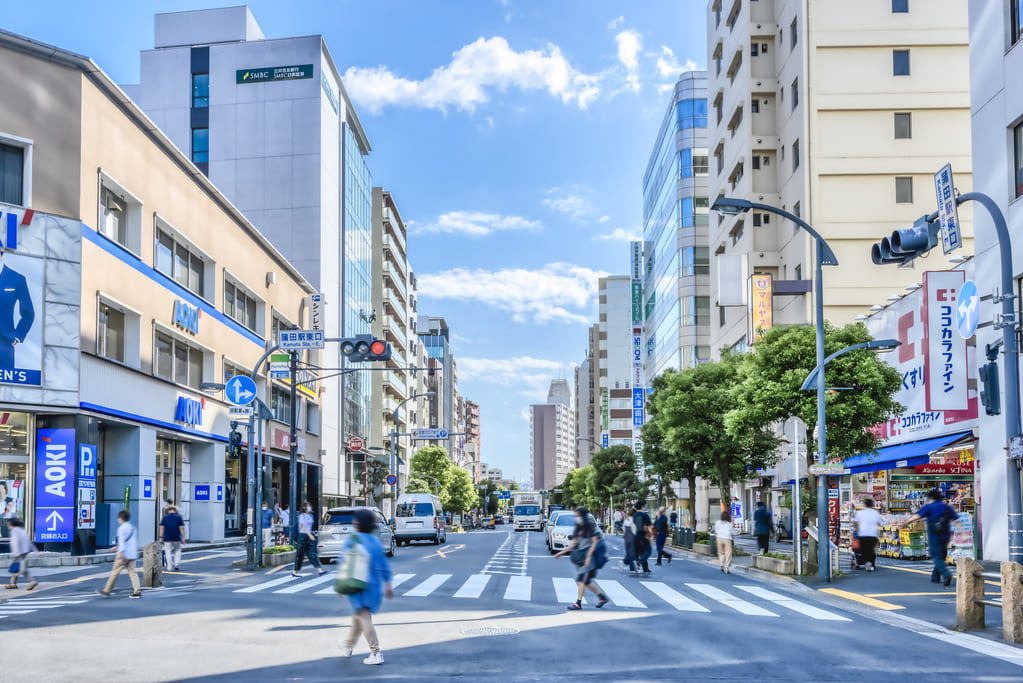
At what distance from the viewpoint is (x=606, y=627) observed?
14109 mm

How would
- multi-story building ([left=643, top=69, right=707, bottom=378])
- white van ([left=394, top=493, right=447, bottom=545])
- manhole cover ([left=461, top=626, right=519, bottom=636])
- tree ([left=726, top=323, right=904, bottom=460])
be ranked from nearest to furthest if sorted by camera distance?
1. manhole cover ([left=461, top=626, right=519, bottom=636])
2. tree ([left=726, top=323, right=904, bottom=460])
3. white van ([left=394, top=493, right=447, bottom=545])
4. multi-story building ([left=643, top=69, right=707, bottom=378])

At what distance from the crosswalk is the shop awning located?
28.6 feet

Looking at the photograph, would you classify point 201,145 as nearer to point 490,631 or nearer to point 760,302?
point 760,302

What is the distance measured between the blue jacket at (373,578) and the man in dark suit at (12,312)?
767 inches

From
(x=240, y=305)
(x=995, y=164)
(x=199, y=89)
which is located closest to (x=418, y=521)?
(x=240, y=305)

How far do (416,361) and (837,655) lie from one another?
111131 mm

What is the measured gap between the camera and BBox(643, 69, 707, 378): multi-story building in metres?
65.8

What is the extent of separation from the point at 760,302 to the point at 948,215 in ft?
105

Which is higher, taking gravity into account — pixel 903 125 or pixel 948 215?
pixel 903 125

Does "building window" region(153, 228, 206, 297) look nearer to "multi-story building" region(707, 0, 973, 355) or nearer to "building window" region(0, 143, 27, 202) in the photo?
"building window" region(0, 143, 27, 202)

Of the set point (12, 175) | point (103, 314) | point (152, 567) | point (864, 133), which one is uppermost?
point (864, 133)

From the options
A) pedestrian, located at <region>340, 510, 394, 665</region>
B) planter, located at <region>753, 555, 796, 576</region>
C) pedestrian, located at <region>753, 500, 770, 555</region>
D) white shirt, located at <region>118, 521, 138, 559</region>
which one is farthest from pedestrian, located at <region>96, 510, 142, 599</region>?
pedestrian, located at <region>753, 500, 770, 555</region>

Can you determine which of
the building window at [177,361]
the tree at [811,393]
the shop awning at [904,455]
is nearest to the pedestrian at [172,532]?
the building window at [177,361]

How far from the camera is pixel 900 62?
1829 inches
